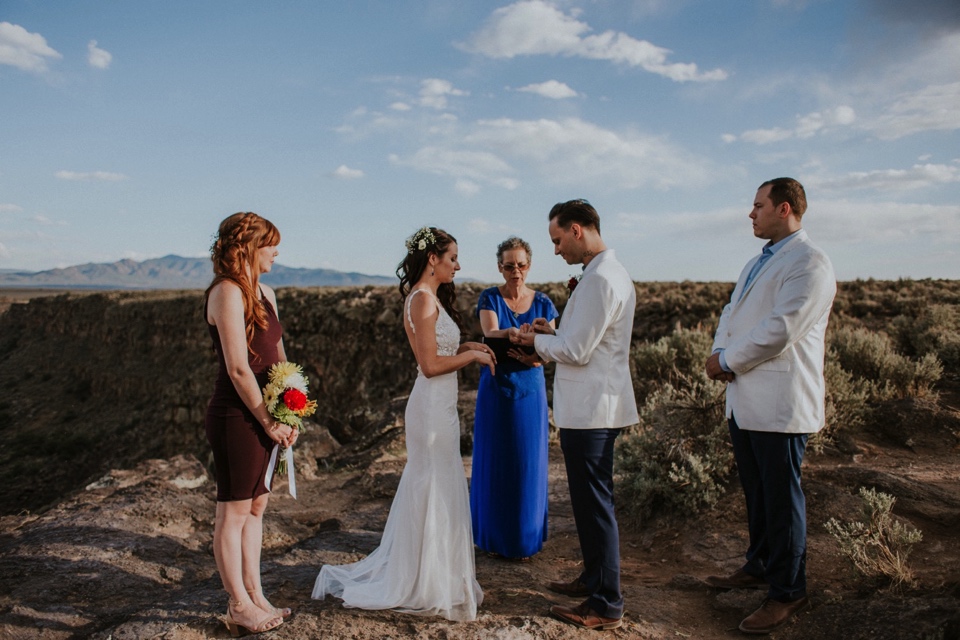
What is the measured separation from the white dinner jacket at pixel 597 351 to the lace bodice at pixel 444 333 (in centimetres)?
79

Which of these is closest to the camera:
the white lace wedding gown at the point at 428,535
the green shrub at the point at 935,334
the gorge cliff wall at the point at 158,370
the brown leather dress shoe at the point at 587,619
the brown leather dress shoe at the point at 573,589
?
the brown leather dress shoe at the point at 587,619

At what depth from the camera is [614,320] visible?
363 cm

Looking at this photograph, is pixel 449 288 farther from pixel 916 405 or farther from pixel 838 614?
pixel 916 405

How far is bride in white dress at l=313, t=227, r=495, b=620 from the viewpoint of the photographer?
3.98 m

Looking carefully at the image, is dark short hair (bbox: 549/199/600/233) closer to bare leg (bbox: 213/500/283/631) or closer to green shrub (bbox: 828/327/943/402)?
bare leg (bbox: 213/500/283/631)

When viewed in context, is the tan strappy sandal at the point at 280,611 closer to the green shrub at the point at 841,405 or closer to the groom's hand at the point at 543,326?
the groom's hand at the point at 543,326

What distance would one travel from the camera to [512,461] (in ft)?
16.4

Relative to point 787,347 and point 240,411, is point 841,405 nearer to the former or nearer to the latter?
point 787,347

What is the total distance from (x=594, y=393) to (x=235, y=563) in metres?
2.25

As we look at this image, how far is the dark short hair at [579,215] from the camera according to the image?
12.2 feet

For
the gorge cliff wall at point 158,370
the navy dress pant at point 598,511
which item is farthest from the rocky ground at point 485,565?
the gorge cliff wall at point 158,370

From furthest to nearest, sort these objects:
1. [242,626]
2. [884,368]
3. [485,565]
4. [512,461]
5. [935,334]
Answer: [935,334] < [884,368] < [512,461] < [485,565] < [242,626]

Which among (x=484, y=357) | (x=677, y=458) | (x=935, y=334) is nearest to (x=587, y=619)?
(x=484, y=357)

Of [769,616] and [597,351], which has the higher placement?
[597,351]
